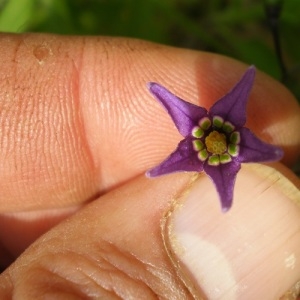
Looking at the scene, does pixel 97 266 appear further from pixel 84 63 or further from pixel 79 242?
pixel 84 63

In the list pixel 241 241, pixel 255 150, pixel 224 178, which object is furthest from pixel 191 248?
pixel 255 150

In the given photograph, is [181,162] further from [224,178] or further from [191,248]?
[191,248]

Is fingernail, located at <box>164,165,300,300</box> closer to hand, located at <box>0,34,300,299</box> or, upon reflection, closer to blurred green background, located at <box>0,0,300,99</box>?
hand, located at <box>0,34,300,299</box>

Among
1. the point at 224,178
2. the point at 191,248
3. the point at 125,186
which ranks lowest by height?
the point at 191,248

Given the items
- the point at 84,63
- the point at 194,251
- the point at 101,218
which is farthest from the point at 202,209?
the point at 84,63

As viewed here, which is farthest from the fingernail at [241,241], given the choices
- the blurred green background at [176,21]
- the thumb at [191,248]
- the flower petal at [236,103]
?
the blurred green background at [176,21]

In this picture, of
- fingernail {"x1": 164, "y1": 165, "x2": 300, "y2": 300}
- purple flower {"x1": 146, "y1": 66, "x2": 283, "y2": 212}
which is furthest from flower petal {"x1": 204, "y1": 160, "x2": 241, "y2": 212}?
fingernail {"x1": 164, "y1": 165, "x2": 300, "y2": 300}
